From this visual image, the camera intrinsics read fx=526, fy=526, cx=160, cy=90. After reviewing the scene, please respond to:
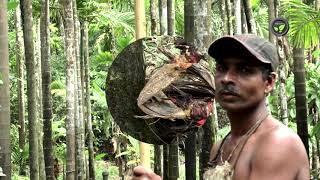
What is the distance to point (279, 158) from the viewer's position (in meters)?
1.52

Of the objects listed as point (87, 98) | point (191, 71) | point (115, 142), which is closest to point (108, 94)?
point (191, 71)

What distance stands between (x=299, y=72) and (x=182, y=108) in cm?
348

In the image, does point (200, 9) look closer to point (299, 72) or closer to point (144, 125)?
point (144, 125)

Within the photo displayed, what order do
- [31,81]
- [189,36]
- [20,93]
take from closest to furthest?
[189,36] → [31,81] → [20,93]

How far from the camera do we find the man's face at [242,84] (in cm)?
168

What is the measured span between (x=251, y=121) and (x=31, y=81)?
6.37m

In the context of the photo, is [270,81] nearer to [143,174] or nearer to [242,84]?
[242,84]

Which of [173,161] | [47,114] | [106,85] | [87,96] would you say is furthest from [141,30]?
[87,96]

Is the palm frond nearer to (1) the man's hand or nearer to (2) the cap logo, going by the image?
(2) the cap logo

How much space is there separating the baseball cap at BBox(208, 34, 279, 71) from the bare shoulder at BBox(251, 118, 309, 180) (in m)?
0.23

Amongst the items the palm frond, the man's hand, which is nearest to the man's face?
the man's hand

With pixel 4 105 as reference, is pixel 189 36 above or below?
above

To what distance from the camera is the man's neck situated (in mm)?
1717

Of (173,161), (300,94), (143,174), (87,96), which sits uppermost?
(143,174)
